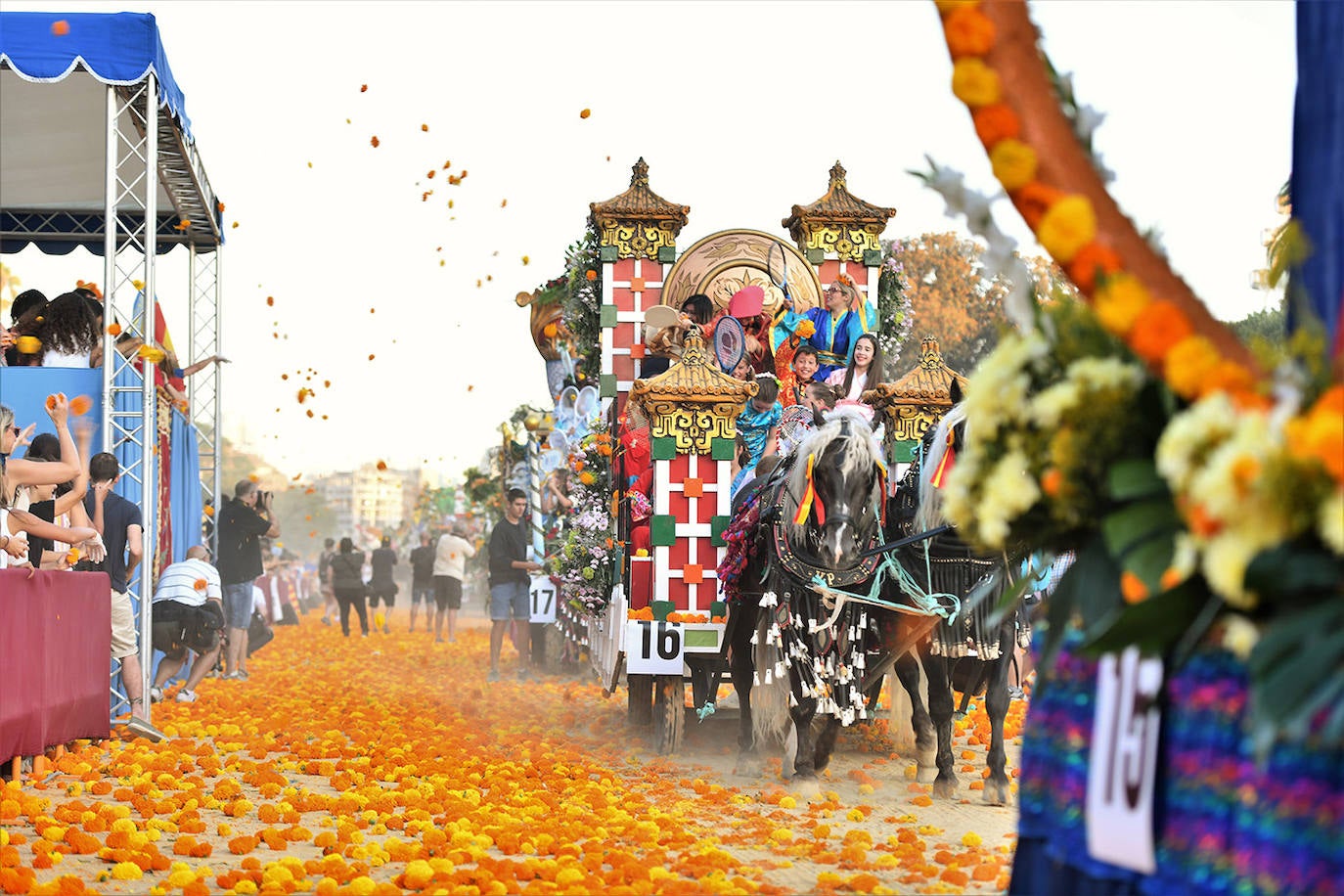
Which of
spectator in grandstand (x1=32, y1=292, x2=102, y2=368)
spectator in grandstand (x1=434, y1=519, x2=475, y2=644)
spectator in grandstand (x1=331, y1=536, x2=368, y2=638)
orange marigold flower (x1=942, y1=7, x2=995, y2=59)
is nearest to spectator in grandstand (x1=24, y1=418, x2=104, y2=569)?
spectator in grandstand (x1=32, y1=292, x2=102, y2=368)

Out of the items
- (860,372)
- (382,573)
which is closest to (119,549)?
(860,372)

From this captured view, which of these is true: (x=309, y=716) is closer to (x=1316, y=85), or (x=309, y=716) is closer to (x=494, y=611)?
(x=494, y=611)

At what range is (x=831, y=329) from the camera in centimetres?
1061

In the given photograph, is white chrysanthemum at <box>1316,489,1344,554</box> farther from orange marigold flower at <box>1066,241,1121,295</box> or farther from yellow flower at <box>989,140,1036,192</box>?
yellow flower at <box>989,140,1036,192</box>

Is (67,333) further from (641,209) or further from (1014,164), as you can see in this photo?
→ (1014,164)

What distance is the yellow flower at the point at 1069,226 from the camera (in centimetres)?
282

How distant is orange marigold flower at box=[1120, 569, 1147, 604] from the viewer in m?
2.64

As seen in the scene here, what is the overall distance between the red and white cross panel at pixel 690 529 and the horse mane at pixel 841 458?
62.1 inches

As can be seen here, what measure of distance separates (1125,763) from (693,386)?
6894 mm

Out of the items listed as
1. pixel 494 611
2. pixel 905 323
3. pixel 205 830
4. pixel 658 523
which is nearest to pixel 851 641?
pixel 658 523

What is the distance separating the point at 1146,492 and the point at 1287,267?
2.45 feet

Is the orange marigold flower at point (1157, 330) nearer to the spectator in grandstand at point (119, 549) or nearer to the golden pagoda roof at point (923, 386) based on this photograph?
the golden pagoda roof at point (923, 386)

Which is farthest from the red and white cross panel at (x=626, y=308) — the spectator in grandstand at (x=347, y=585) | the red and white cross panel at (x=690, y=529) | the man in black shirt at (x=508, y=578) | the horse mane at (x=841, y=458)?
the spectator in grandstand at (x=347, y=585)

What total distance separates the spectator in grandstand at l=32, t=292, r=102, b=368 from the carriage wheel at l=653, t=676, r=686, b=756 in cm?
512
